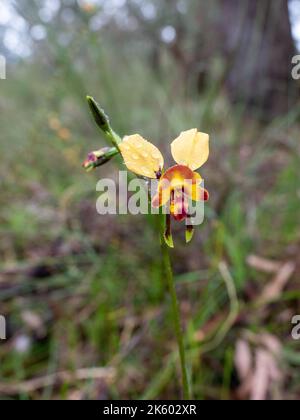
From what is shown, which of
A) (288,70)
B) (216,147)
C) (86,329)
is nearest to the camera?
(86,329)

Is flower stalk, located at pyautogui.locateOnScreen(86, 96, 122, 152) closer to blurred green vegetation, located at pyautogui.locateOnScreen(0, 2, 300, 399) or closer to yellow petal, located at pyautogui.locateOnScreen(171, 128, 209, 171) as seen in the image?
yellow petal, located at pyautogui.locateOnScreen(171, 128, 209, 171)

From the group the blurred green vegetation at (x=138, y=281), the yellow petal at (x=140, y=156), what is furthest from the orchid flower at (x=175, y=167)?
the blurred green vegetation at (x=138, y=281)

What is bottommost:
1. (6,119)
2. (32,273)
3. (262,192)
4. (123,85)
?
(32,273)

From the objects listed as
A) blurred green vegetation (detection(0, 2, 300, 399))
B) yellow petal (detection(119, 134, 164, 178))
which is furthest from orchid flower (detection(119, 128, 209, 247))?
blurred green vegetation (detection(0, 2, 300, 399))

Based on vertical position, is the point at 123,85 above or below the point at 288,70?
above

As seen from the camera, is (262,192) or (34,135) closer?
(262,192)

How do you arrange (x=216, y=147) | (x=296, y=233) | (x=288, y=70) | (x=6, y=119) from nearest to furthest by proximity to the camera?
1. (x=296, y=233)
2. (x=216, y=147)
3. (x=288, y=70)
4. (x=6, y=119)

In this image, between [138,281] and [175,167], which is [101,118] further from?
[138,281]
